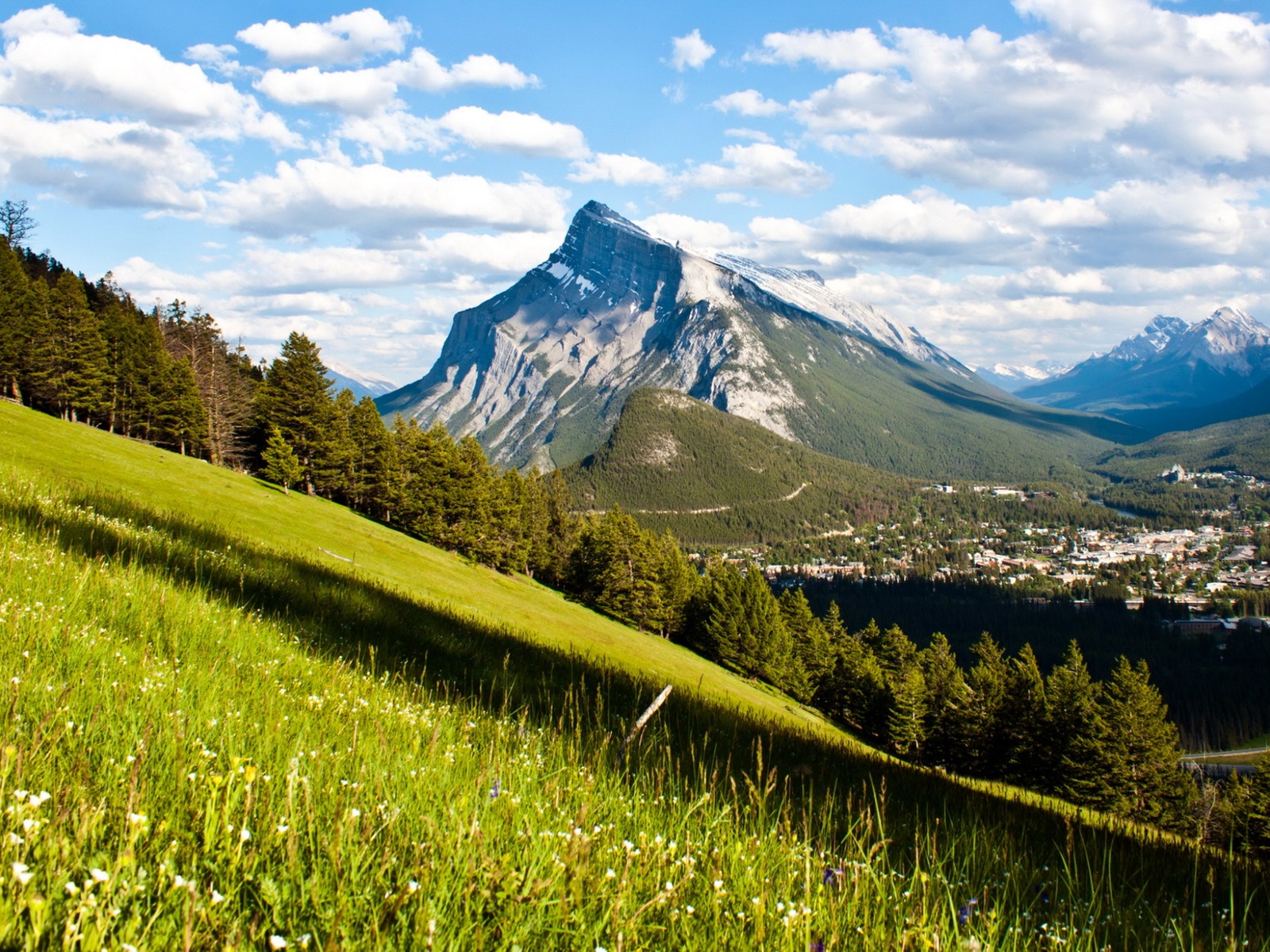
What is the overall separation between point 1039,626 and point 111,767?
678 feet

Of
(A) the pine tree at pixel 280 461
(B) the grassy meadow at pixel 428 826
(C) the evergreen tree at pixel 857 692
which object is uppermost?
(B) the grassy meadow at pixel 428 826

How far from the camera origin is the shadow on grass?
4.84 meters

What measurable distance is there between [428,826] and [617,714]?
5.09 m

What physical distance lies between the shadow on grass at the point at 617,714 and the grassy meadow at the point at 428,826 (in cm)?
8

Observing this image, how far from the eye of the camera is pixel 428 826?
9.22 feet

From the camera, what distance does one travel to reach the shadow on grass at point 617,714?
4.84m

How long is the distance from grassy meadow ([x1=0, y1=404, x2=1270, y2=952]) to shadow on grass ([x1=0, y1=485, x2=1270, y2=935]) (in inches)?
3.0

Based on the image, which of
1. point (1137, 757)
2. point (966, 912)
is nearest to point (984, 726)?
point (1137, 757)

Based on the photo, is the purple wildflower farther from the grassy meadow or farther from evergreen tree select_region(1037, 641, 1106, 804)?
evergreen tree select_region(1037, 641, 1106, 804)

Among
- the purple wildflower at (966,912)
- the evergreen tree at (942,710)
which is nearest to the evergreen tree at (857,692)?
the evergreen tree at (942,710)

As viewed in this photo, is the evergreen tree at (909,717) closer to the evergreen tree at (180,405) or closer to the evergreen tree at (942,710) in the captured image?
the evergreen tree at (942,710)

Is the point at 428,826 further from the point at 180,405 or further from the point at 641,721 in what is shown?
the point at 180,405

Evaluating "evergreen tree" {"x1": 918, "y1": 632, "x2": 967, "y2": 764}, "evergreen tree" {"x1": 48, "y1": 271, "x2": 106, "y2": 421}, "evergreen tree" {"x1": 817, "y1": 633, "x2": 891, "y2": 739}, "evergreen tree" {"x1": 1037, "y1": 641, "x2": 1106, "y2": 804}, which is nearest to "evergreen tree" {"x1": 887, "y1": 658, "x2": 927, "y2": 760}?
"evergreen tree" {"x1": 918, "y1": 632, "x2": 967, "y2": 764}

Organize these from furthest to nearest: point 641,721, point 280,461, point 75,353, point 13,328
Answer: point 280,461
point 75,353
point 13,328
point 641,721
